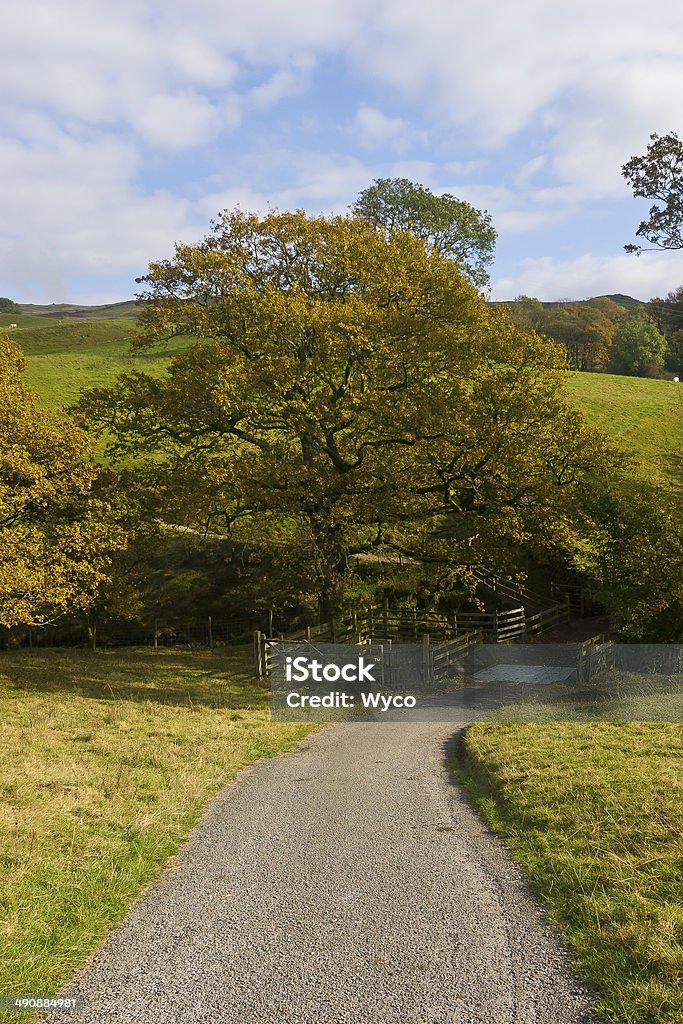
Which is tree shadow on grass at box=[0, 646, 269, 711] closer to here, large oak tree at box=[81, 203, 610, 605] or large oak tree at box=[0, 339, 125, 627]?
large oak tree at box=[0, 339, 125, 627]

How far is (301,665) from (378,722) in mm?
5127

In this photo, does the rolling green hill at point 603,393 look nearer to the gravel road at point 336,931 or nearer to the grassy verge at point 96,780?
the grassy verge at point 96,780

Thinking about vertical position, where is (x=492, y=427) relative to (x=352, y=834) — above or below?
above

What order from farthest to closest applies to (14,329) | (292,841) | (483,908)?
1. (14,329)
2. (292,841)
3. (483,908)

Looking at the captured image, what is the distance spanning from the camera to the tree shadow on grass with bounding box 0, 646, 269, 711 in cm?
2252

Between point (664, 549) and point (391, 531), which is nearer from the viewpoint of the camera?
point (664, 549)

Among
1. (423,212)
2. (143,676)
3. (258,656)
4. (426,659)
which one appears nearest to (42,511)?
(143,676)

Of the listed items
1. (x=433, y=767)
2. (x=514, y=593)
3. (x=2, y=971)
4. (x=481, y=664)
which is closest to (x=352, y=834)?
(x=433, y=767)

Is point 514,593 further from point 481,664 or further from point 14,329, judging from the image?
point 14,329

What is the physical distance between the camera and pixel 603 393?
67062 mm

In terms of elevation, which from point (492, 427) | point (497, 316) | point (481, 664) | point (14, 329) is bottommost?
point (481, 664)

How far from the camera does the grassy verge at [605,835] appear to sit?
6727mm

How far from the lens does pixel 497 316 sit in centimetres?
2798

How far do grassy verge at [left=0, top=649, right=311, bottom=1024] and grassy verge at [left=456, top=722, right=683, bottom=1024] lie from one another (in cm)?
509
